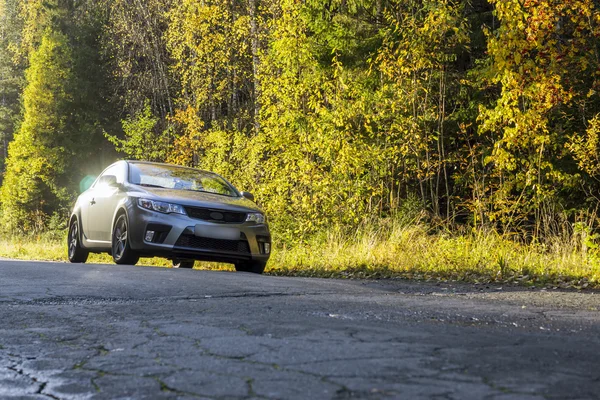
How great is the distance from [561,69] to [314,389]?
514 inches

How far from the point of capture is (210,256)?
429 inches

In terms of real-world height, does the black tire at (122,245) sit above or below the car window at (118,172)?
below

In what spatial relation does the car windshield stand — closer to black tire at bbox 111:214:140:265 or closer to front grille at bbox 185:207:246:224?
black tire at bbox 111:214:140:265

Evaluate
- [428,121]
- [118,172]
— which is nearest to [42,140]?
[428,121]

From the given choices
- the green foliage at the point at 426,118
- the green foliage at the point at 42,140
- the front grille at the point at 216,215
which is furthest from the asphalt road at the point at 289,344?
the green foliage at the point at 42,140

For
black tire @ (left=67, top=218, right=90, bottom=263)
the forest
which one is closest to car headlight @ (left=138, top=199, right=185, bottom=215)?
black tire @ (left=67, top=218, right=90, bottom=263)

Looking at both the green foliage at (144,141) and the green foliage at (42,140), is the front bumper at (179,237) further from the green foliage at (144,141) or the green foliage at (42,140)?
the green foliage at (42,140)

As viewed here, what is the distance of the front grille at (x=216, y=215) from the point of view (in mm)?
10891

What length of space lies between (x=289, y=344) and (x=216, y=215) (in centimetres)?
690

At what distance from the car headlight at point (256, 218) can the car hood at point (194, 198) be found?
0.09 metres

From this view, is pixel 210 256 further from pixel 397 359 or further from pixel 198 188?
pixel 397 359

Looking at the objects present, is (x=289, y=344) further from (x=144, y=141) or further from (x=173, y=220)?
(x=144, y=141)

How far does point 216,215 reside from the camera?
1102 cm

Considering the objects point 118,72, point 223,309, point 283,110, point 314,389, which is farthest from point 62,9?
point 314,389
